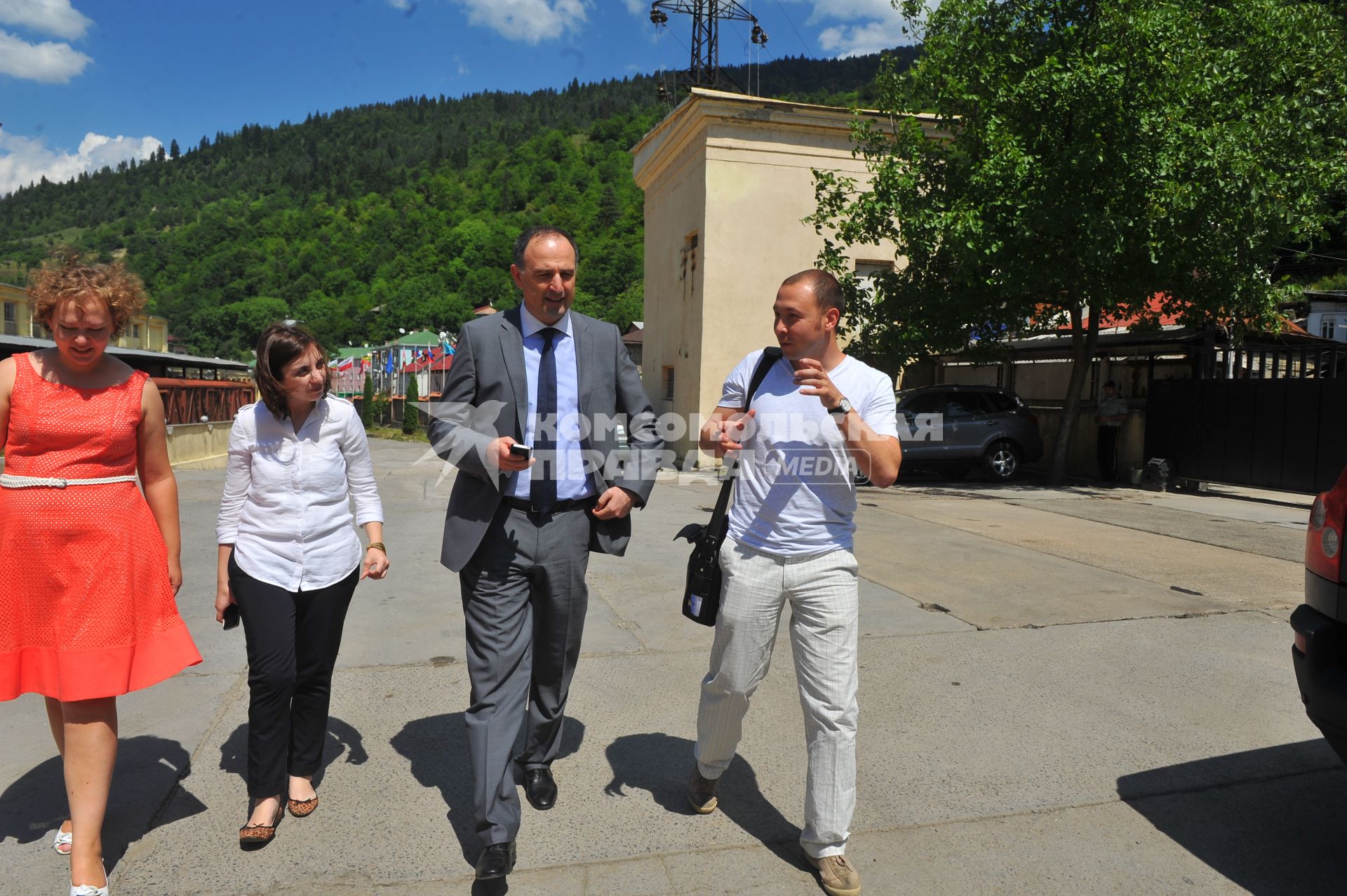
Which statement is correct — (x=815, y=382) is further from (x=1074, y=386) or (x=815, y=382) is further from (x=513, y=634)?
(x=1074, y=386)

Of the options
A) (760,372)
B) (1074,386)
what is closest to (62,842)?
(760,372)

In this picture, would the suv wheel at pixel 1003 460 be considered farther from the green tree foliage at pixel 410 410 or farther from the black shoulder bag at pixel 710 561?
the green tree foliage at pixel 410 410

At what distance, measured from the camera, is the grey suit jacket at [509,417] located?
2.95m

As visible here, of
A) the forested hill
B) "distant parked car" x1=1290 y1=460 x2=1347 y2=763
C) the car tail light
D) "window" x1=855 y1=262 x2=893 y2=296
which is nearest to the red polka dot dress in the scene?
"distant parked car" x1=1290 y1=460 x2=1347 y2=763

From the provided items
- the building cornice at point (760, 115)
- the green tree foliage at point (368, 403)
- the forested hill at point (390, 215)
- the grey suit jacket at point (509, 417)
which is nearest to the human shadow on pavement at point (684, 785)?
the grey suit jacket at point (509, 417)

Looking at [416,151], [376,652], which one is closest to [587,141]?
[416,151]

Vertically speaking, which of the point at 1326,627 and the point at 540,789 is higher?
the point at 1326,627

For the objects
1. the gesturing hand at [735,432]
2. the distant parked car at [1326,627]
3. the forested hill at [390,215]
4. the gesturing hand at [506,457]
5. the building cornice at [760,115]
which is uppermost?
the forested hill at [390,215]

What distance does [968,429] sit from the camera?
15.5 meters

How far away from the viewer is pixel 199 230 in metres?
99.6

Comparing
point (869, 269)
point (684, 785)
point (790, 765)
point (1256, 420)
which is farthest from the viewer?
point (869, 269)

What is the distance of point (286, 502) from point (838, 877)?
7.03ft

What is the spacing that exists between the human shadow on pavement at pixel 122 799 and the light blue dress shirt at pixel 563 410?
1.66m

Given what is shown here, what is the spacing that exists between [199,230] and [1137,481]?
106 metres
